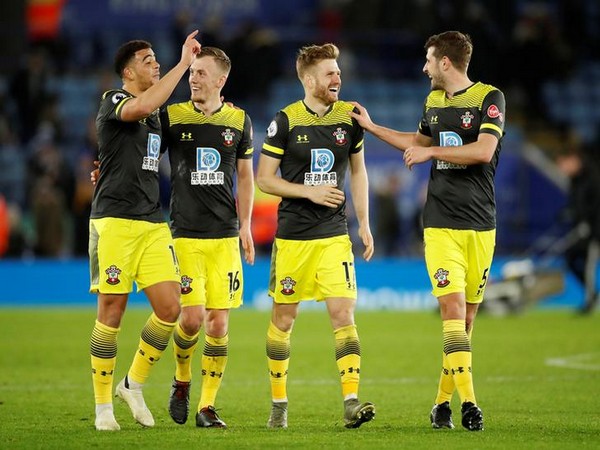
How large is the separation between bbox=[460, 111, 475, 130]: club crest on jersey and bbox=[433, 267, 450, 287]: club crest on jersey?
1003 millimetres

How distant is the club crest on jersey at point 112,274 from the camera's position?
28.0 ft

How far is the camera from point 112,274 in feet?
28.0

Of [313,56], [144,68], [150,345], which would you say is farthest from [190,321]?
[313,56]

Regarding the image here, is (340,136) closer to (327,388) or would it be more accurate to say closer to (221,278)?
(221,278)

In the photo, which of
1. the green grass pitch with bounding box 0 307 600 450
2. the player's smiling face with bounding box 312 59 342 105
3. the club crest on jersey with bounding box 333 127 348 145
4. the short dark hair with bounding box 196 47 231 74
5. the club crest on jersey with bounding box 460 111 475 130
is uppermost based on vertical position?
the short dark hair with bounding box 196 47 231 74

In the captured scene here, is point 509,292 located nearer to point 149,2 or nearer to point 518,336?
point 518,336

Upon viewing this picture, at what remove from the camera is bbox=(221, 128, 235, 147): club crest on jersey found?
9.12 m

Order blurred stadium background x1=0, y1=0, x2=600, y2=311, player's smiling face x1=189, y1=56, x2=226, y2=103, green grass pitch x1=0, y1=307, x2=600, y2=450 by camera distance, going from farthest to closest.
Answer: blurred stadium background x1=0, y1=0, x2=600, y2=311 → player's smiling face x1=189, y1=56, x2=226, y2=103 → green grass pitch x1=0, y1=307, x2=600, y2=450

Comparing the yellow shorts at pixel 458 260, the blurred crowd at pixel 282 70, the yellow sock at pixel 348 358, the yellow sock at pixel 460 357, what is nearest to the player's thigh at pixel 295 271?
the yellow sock at pixel 348 358

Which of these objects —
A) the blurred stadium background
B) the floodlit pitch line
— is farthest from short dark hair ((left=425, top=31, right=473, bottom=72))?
the blurred stadium background

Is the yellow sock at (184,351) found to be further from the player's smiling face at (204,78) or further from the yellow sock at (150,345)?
the player's smiling face at (204,78)

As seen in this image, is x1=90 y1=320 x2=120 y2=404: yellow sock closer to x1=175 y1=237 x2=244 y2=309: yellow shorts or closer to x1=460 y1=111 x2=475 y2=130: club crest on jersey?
x1=175 y1=237 x2=244 y2=309: yellow shorts

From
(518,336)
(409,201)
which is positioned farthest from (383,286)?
(518,336)

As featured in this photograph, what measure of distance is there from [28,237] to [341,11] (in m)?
8.77
